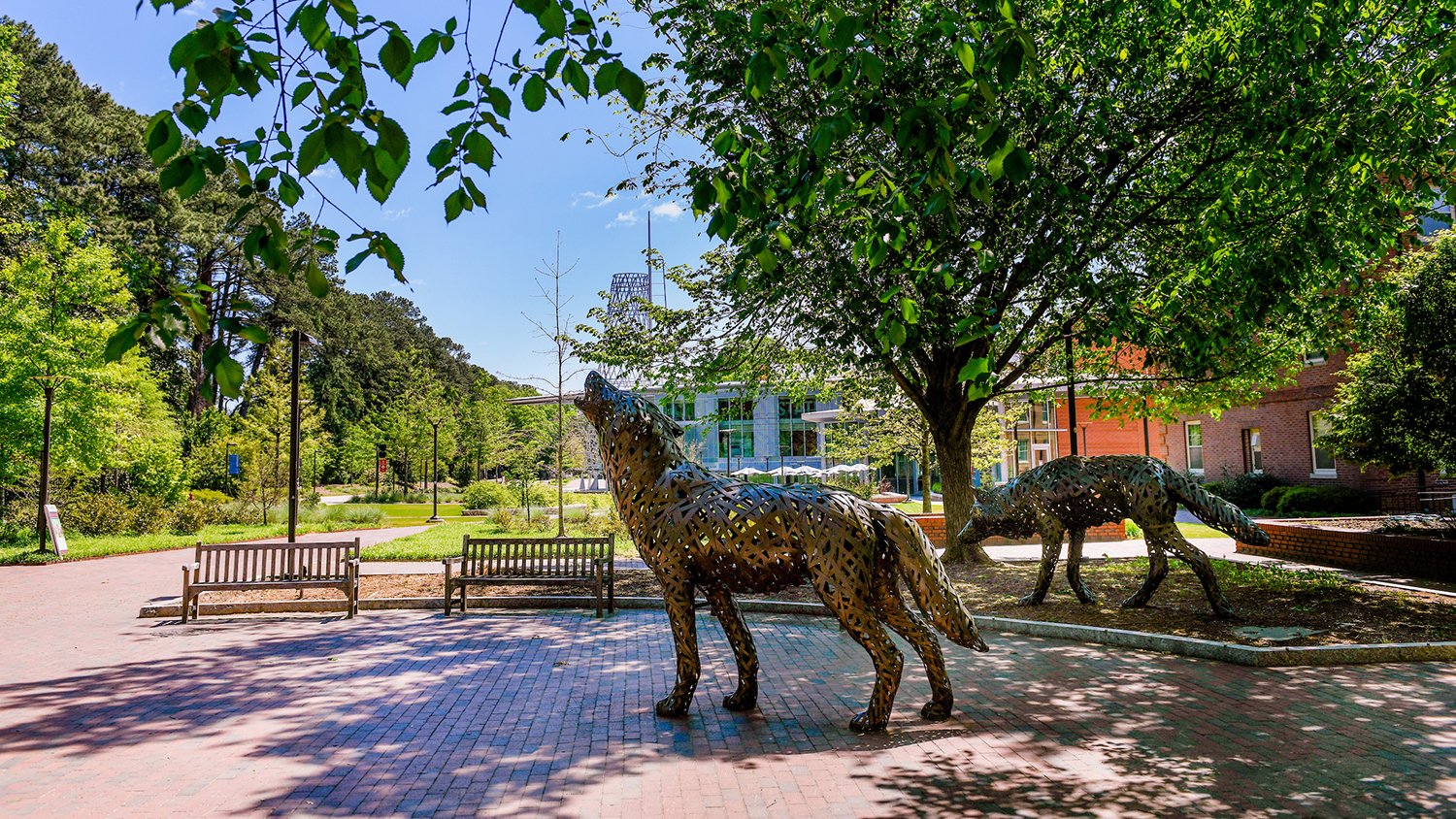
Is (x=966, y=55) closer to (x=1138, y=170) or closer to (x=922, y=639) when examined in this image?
(x=922, y=639)

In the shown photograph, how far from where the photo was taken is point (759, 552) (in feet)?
18.1

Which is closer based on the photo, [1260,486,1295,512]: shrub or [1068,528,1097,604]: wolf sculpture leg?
[1068,528,1097,604]: wolf sculpture leg

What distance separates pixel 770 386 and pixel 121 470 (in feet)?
83.1

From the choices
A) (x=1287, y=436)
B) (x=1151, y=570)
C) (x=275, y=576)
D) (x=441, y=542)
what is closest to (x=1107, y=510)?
(x=1151, y=570)

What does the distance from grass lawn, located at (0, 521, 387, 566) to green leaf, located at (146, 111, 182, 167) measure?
56.3ft

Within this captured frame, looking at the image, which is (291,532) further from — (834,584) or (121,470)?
(121,470)

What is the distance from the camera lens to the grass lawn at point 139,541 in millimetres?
16734

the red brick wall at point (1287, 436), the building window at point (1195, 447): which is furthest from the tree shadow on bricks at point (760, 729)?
the building window at point (1195, 447)

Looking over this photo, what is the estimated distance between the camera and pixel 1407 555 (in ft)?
39.4

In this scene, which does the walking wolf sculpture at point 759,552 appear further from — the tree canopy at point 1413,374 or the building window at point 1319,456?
the building window at point 1319,456

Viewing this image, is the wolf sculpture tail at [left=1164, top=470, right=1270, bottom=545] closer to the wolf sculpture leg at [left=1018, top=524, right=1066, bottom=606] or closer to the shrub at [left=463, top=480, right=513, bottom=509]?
the wolf sculpture leg at [left=1018, top=524, right=1066, bottom=606]

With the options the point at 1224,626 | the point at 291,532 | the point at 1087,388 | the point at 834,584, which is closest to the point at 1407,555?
the point at 1087,388

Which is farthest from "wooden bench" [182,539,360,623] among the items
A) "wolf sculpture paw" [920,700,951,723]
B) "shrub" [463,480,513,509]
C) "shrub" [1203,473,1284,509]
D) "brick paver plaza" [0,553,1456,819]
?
"shrub" [1203,473,1284,509]

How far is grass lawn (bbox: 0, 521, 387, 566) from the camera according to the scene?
1673cm
